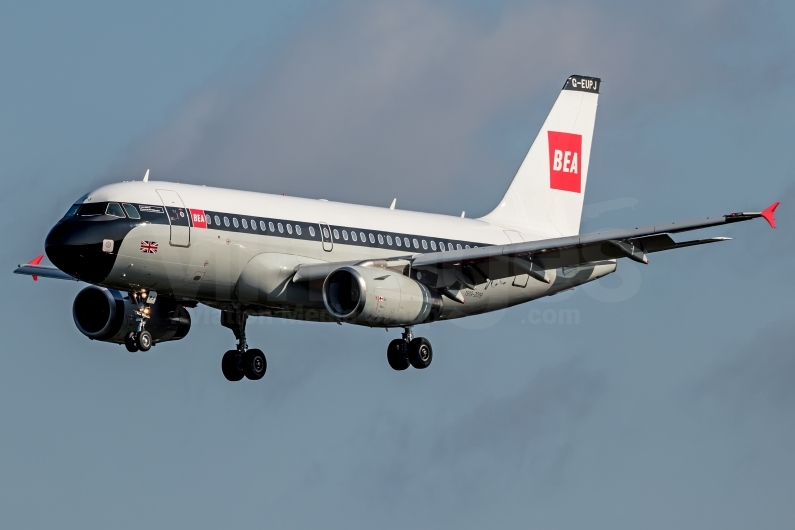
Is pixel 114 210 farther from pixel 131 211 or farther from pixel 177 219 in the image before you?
pixel 177 219

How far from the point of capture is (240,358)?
2226 inches

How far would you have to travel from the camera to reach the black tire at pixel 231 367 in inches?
2225

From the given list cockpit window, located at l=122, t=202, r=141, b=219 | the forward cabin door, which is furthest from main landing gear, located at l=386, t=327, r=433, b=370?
cockpit window, located at l=122, t=202, r=141, b=219

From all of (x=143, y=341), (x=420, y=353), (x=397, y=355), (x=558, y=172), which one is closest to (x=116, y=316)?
(x=143, y=341)

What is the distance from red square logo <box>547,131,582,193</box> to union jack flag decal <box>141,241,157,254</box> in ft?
70.1

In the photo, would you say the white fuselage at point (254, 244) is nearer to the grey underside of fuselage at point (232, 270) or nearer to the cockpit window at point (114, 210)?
the grey underside of fuselage at point (232, 270)

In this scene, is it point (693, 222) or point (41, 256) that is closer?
point (693, 222)

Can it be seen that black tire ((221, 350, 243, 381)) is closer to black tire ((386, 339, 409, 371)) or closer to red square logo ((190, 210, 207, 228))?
black tire ((386, 339, 409, 371))

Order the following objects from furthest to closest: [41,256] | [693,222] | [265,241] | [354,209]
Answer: [41,256] → [354,209] → [265,241] → [693,222]

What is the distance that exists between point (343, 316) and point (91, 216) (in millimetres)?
8887

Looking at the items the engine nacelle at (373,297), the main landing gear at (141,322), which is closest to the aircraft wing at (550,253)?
the engine nacelle at (373,297)

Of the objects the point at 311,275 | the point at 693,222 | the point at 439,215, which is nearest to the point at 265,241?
the point at 311,275

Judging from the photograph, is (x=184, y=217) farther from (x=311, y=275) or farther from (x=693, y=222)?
(x=693, y=222)

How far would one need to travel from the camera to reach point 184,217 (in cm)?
4925
